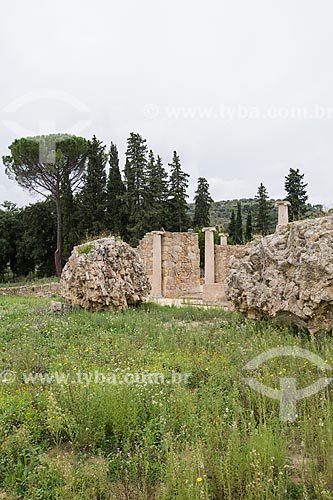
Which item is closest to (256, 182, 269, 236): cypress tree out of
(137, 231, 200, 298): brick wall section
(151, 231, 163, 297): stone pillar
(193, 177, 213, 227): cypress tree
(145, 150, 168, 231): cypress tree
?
(193, 177, 213, 227): cypress tree

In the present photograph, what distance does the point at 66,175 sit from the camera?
25.1 meters

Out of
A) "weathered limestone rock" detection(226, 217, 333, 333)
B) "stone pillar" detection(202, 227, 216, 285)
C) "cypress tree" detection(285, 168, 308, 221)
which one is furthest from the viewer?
"cypress tree" detection(285, 168, 308, 221)

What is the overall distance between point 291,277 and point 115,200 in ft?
70.2

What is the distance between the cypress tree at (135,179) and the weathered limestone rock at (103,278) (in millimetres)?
16142

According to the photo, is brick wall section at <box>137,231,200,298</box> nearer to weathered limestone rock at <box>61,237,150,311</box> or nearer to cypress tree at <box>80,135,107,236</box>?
weathered limestone rock at <box>61,237,150,311</box>

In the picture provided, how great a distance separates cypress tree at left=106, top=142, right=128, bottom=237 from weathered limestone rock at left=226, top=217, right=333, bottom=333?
19.5 meters

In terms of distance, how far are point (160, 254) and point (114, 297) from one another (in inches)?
323

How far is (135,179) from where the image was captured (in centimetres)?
2603

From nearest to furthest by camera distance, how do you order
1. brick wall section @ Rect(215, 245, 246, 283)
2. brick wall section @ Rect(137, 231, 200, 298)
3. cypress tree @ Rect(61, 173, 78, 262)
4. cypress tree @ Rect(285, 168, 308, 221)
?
brick wall section @ Rect(137, 231, 200, 298), brick wall section @ Rect(215, 245, 246, 283), cypress tree @ Rect(61, 173, 78, 262), cypress tree @ Rect(285, 168, 308, 221)

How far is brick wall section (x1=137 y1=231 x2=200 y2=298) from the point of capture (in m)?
16.6

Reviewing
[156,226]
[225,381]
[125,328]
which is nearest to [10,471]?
[225,381]

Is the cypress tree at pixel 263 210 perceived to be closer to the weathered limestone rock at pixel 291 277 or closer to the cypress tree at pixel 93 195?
the cypress tree at pixel 93 195

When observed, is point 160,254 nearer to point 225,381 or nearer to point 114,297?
point 114,297

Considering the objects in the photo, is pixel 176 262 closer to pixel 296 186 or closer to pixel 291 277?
pixel 291 277
